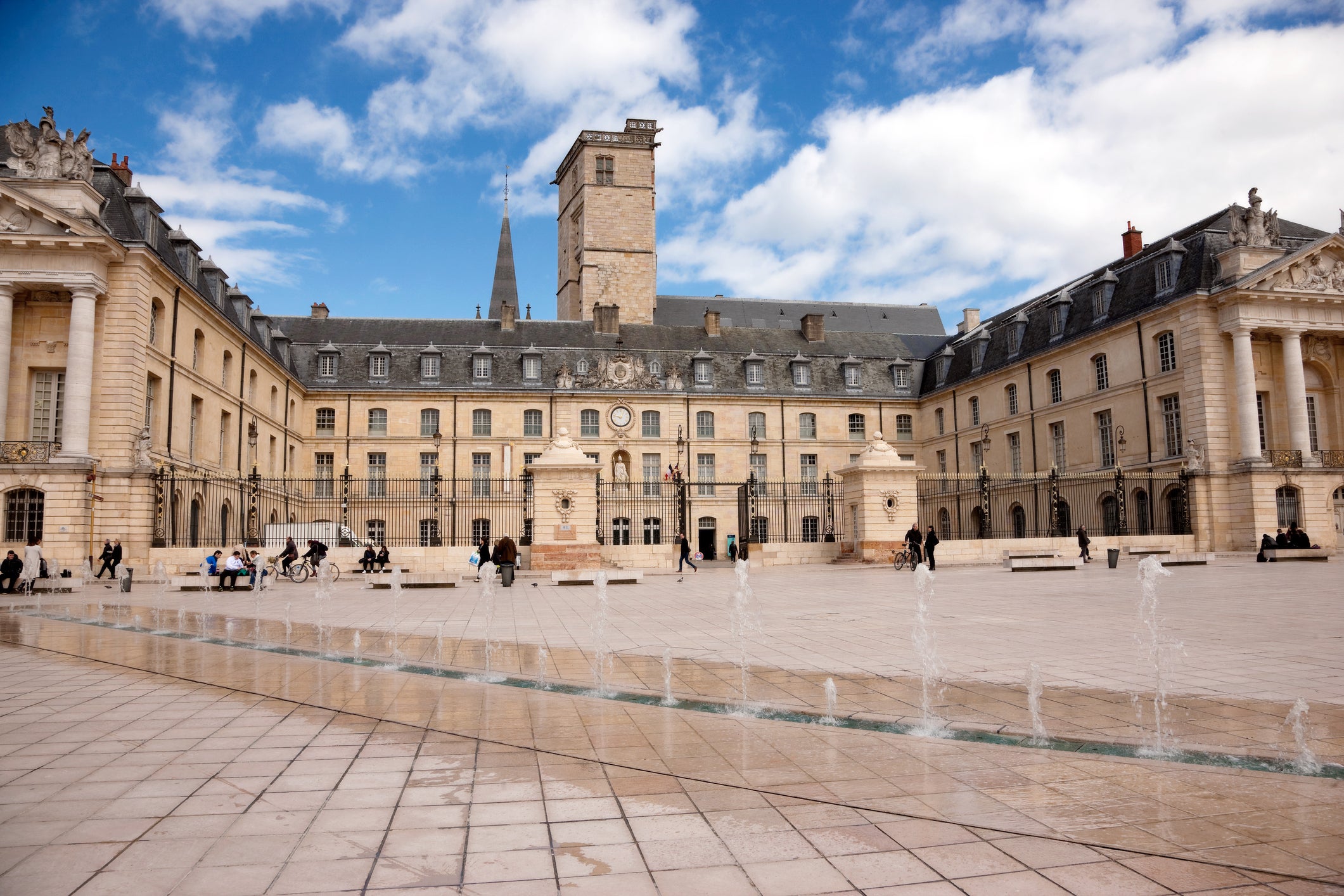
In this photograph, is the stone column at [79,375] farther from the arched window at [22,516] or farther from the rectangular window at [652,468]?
the rectangular window at [652,468]

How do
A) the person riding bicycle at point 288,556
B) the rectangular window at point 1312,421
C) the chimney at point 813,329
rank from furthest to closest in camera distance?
the chimney at point 813,329, the rectangular window at point 1312,421, the person riding bicycle at point 288,556

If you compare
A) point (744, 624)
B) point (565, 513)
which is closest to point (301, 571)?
point (565, 513)

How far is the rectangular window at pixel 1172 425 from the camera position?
104 ft

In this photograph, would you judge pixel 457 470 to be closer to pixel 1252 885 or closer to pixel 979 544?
pixel 979 544

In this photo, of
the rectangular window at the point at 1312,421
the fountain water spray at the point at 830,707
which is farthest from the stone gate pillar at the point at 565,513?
the rectangular window at the point at 1312,421

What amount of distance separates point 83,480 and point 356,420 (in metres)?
18.5

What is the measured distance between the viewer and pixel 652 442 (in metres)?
43.6

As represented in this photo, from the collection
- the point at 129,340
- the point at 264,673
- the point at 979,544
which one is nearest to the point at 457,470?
the point at 129,340

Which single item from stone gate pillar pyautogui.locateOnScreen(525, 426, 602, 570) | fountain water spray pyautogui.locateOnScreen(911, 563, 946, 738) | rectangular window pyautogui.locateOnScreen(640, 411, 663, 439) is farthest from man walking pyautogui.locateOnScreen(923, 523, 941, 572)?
rectangular window pyautogui.locateOnScreen(640, 411, 663, 439)

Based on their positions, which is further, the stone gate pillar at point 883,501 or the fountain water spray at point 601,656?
the stone gate pillar at point 883,501

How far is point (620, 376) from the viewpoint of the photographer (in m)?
43.9

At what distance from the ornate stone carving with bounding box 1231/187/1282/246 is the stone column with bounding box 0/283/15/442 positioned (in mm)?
37769

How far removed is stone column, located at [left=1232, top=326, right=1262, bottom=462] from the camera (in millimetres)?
29797

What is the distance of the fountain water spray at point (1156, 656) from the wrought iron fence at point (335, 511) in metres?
18.1
